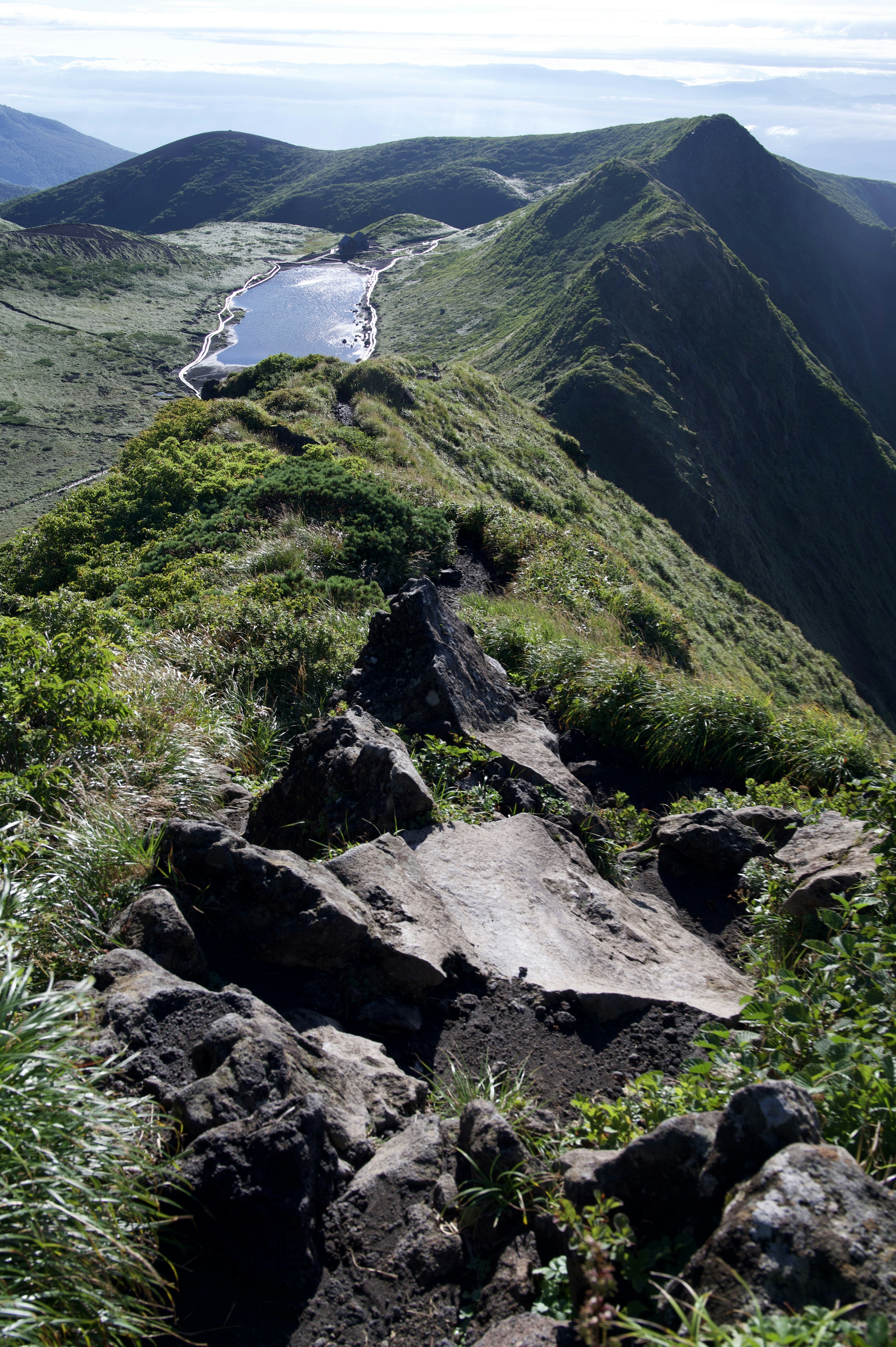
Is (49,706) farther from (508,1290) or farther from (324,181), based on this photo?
(324,181)

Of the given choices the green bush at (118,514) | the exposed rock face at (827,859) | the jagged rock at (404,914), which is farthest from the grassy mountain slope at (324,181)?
the jagged rock at (404,914)

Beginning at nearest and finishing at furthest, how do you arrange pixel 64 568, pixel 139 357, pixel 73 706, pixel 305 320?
pixel 73 706, pixel 64 568, pixel 139 357, pixel 305 320

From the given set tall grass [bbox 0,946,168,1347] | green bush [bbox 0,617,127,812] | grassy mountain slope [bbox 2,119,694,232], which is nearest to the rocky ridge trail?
tall grass [bbox 0,946,168,1347]

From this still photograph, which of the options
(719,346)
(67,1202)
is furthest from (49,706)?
(719,346)

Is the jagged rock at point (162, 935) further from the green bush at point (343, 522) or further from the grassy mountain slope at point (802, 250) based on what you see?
the grassy mountain slope at point (802, 250)

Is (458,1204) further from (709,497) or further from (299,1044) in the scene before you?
(709,497)

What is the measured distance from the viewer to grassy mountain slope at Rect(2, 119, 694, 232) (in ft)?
510

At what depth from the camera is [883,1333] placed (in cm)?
163

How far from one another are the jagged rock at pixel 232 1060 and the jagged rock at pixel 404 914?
0.45 metres

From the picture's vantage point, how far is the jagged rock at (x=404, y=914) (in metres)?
3.82

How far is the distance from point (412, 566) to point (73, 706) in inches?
273

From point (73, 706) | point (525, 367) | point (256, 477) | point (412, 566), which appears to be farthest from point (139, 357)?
point (73, 706)

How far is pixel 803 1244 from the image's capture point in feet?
6.44

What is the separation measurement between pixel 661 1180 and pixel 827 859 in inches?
141
